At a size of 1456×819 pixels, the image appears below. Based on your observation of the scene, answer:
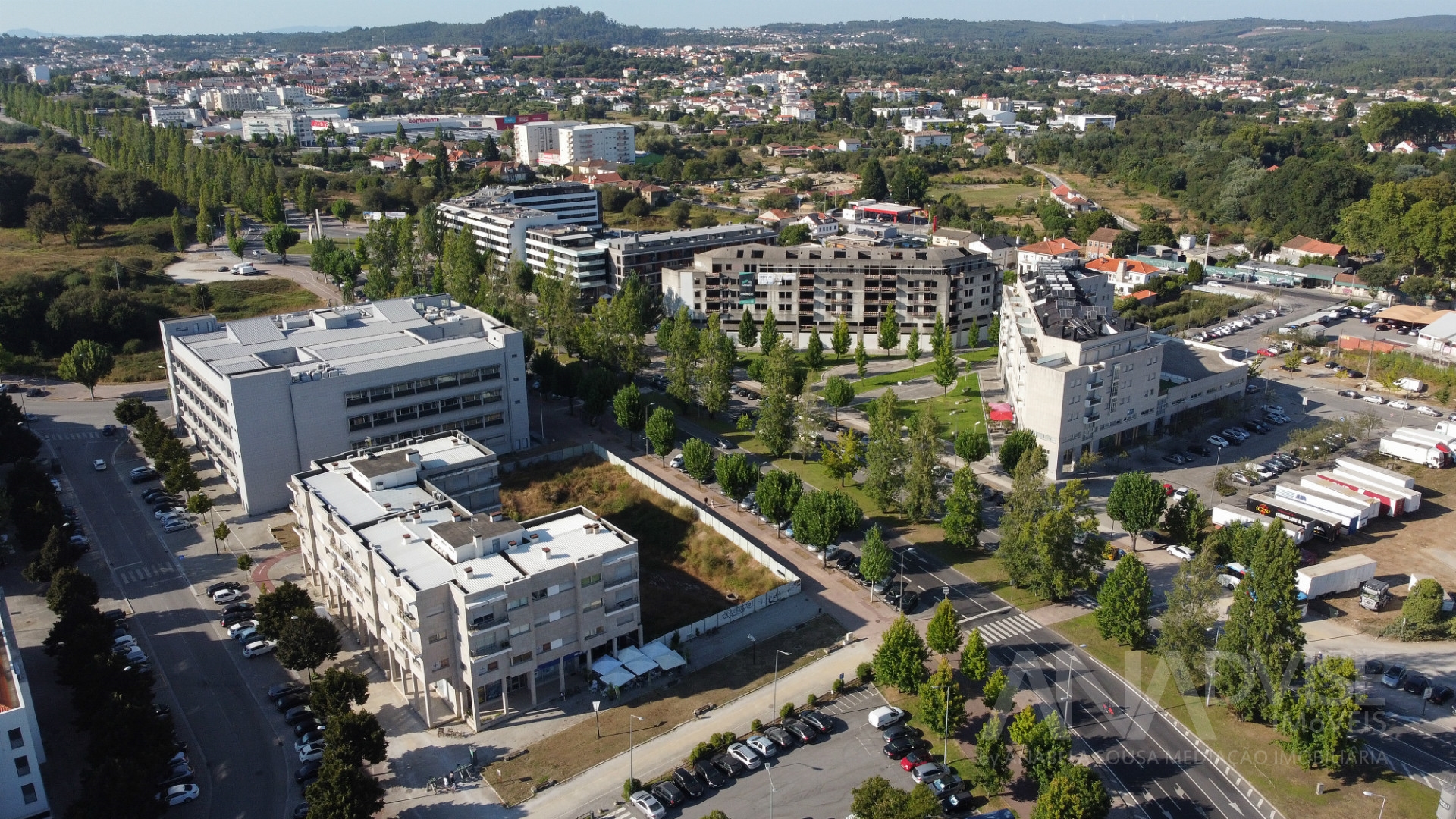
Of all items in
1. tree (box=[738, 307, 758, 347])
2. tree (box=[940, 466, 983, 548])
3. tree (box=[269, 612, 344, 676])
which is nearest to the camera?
tree (box=[269, 612, 344, 676])

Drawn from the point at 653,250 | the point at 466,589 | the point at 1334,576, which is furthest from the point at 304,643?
the point at 653,250

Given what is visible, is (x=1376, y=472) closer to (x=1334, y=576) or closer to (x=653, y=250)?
(x=1334, y=576)

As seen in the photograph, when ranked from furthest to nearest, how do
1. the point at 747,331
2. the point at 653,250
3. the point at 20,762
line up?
the point at 653,250 < the point at 747,331 < the point at 20,762

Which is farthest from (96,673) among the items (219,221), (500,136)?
(500,136)

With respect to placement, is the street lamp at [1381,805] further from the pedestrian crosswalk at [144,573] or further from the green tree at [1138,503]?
the pedestrian crosswalk at [144,573]

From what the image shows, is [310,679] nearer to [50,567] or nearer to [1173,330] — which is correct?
[50,567]

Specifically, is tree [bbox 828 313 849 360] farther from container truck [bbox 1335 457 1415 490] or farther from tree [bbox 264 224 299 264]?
tree [bbox 264 224 299 264]

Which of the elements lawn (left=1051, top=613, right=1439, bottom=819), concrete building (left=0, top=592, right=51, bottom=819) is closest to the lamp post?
concrete building (left=0, top=592, right=51, bottom=819)
